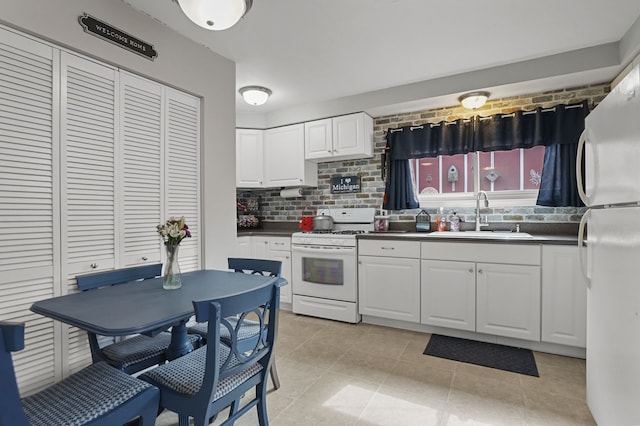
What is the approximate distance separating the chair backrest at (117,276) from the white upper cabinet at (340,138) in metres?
2.33

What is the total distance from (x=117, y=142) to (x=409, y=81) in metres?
2.69

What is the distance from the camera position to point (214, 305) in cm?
118

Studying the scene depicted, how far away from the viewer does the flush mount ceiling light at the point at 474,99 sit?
3095 mm

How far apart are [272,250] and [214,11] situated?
269 centimetres

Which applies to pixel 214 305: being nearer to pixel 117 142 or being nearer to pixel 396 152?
pixel 117 142

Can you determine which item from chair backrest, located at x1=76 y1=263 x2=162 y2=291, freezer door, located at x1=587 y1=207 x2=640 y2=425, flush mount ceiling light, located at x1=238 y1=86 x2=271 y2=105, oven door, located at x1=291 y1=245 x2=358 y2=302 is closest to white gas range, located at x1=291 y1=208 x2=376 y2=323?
oven door, located at x1=291 y1=245 x2=358 y2=302

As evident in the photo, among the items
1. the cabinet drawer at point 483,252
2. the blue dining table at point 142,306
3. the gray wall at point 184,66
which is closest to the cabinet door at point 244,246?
the gray wall at point 184,66

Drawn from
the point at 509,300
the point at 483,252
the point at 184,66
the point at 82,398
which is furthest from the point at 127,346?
the point at 509,300

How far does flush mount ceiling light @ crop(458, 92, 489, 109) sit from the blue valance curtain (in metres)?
0.20

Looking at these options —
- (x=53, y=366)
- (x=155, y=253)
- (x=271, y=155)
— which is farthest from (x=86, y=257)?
(x=271, y=155)

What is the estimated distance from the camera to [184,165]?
2521 millimetres

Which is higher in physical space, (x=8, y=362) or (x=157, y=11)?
(x=157, y=11)

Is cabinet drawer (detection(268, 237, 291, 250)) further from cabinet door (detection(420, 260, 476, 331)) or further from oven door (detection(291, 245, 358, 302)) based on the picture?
cabinet door (detection(420, 260, 476, 331))

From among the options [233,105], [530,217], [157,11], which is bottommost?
[530,217]
